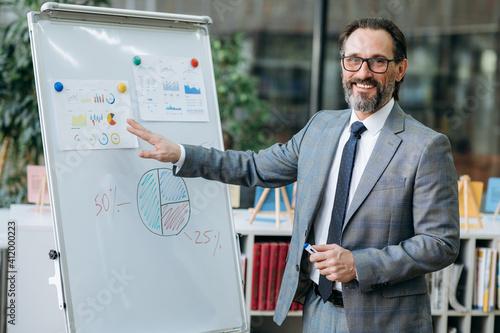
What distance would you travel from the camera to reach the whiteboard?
1759mm

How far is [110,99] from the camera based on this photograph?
6.12 feet

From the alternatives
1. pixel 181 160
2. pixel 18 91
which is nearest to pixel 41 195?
pixel 181 160

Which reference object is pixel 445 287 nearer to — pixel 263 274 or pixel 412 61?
pixel 263 274

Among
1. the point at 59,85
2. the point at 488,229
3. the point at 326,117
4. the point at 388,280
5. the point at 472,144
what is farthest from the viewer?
the point at 472,144

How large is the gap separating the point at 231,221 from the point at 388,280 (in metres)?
0.67

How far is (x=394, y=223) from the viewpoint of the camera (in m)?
1.62

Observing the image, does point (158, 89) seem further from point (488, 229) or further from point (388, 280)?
point (488, 229)

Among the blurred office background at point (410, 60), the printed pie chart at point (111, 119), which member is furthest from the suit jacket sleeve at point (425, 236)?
the blurred office background at point (410, 60)

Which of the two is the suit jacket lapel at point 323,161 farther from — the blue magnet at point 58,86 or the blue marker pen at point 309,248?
the blue magnet at point 58,86

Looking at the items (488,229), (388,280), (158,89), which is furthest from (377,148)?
(488,229)

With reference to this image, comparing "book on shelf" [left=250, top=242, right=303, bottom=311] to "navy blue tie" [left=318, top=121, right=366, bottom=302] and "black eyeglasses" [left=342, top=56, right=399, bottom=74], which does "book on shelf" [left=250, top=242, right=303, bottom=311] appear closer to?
"navy blue tie" [left=318, top=121, right=366, bottom=302]

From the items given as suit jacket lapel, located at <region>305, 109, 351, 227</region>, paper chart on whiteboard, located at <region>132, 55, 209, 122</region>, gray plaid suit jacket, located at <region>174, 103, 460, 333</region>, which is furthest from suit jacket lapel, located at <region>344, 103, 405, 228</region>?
paper chart on whiteboard, located at <region>132, 55, 209, 122</region>

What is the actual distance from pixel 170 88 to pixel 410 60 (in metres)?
3.36

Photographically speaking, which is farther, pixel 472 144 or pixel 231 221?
pixel 472 144
